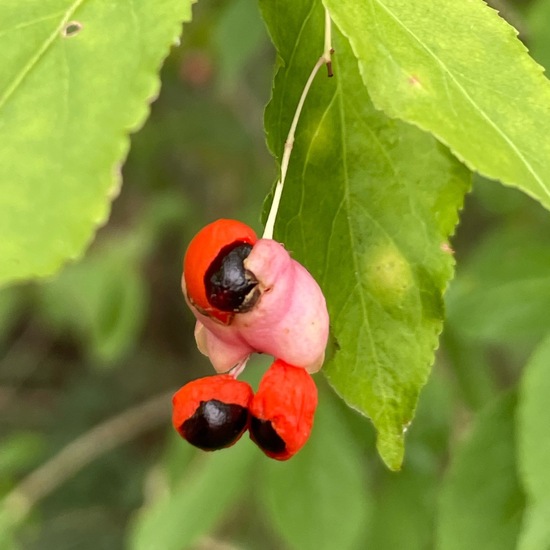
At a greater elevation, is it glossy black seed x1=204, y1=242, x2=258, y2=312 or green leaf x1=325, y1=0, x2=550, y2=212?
green leaf x1=325, y1=0, x2=550, y2=212

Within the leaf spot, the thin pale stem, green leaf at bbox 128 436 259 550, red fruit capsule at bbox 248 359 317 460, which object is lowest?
green leaf at bbox 128 436 259 550

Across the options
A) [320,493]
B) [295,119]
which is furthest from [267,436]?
[320,493]

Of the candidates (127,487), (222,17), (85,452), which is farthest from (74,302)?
(222,17)

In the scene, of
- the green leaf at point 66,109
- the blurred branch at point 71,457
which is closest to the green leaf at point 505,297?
the green leaf at point 66,109

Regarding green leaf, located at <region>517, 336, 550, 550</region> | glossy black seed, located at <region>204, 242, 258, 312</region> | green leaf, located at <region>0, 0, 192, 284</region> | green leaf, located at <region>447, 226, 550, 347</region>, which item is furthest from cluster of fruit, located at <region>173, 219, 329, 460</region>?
green leaf, located at <region>447, 226, 550, 347</region>

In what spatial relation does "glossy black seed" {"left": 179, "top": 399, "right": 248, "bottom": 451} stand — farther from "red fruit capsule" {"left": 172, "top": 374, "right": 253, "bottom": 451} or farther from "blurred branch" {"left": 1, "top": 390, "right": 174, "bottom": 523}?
"blurred branch" {"left": 1, "top": 390, "right": 174, "bottom": 523}

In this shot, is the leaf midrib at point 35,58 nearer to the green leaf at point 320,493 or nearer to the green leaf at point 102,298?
the green leaf at point 320,493
